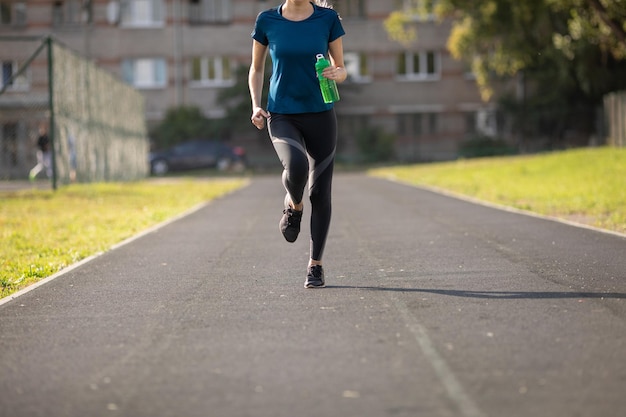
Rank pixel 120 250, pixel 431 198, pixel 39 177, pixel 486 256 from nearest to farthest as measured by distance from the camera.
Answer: pixel 486 256
pixel 120 250
pixel 431 198
pixel 39 177

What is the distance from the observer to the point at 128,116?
113ft

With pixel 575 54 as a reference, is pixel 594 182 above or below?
below

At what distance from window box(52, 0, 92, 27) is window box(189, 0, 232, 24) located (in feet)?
17.5

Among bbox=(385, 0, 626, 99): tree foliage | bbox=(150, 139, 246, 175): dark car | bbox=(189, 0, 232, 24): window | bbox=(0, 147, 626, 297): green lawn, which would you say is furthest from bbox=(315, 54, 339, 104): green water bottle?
bbox=(189, 0, 232, 24): window

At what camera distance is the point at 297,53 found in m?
8.00

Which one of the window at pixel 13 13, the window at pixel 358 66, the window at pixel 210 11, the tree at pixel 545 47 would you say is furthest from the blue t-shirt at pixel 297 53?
the window at pixel 13 13

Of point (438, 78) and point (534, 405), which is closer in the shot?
point (534, 405)

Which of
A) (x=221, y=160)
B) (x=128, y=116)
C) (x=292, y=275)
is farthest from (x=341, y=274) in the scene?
(x=221, y=160)

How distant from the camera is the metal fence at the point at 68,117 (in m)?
23.8

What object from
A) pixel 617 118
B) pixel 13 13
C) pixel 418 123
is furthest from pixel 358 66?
pixel 617 118

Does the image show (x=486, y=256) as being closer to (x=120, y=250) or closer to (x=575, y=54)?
(x=120, y=250)

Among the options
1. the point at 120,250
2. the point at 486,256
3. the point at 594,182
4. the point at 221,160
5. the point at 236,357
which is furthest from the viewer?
the point at 221,160

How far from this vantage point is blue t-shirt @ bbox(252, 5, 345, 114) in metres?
8.00

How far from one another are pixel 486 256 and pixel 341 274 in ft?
5.78
